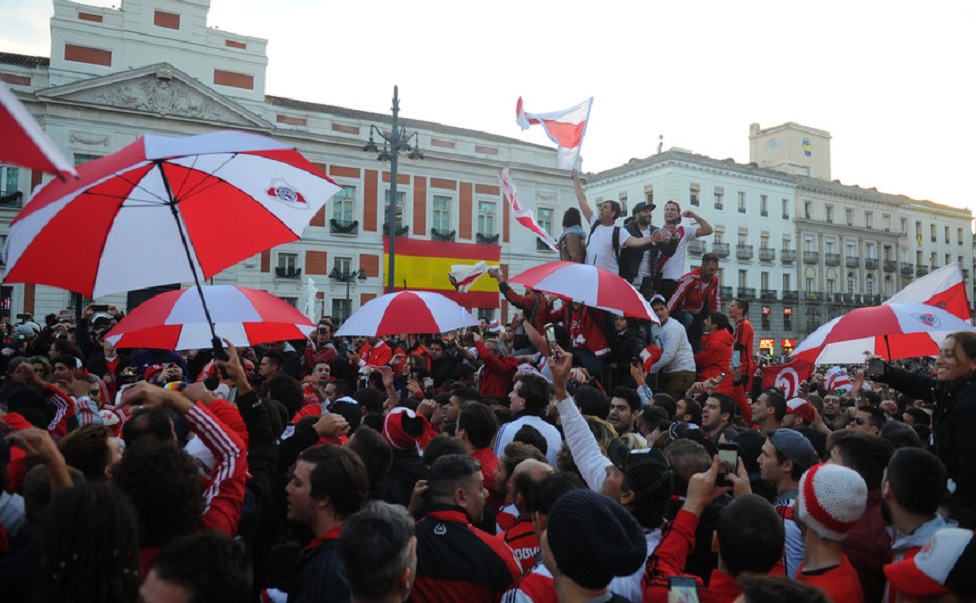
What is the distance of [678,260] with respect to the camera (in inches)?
397

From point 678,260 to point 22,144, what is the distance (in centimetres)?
890

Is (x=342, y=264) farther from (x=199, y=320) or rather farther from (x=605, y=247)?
(x=199, y=320)

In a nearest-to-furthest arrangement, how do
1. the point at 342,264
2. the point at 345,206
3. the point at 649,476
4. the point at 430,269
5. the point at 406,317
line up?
1. the point at 649,476
2. the point at 406,317
3. the point at 430,269
4. the point at 342,264
5. the point at 345,206

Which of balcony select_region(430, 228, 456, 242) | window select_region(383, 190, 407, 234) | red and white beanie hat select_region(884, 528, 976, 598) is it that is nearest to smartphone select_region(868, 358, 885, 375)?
red and white beanie hat select_region(884, 528, 976, 598)

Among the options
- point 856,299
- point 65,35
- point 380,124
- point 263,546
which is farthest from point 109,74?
point 856,299

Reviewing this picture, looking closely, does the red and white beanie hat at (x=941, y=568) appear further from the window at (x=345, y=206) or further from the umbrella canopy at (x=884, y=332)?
the window at (x=345, y=206)

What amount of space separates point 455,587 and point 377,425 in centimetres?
247

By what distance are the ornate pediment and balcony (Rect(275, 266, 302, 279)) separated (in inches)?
273

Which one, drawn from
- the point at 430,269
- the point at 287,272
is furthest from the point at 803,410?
the point at 287,272

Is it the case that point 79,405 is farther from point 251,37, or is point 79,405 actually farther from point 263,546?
point 251,37

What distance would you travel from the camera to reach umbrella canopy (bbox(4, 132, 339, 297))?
383 centimetres

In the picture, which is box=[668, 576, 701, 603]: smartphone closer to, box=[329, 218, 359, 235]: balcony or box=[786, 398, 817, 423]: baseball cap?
box=[786, 398, 817, 423]: baseball cap

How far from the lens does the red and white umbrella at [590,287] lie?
6668 mm

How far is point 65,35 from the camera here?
114 feet
